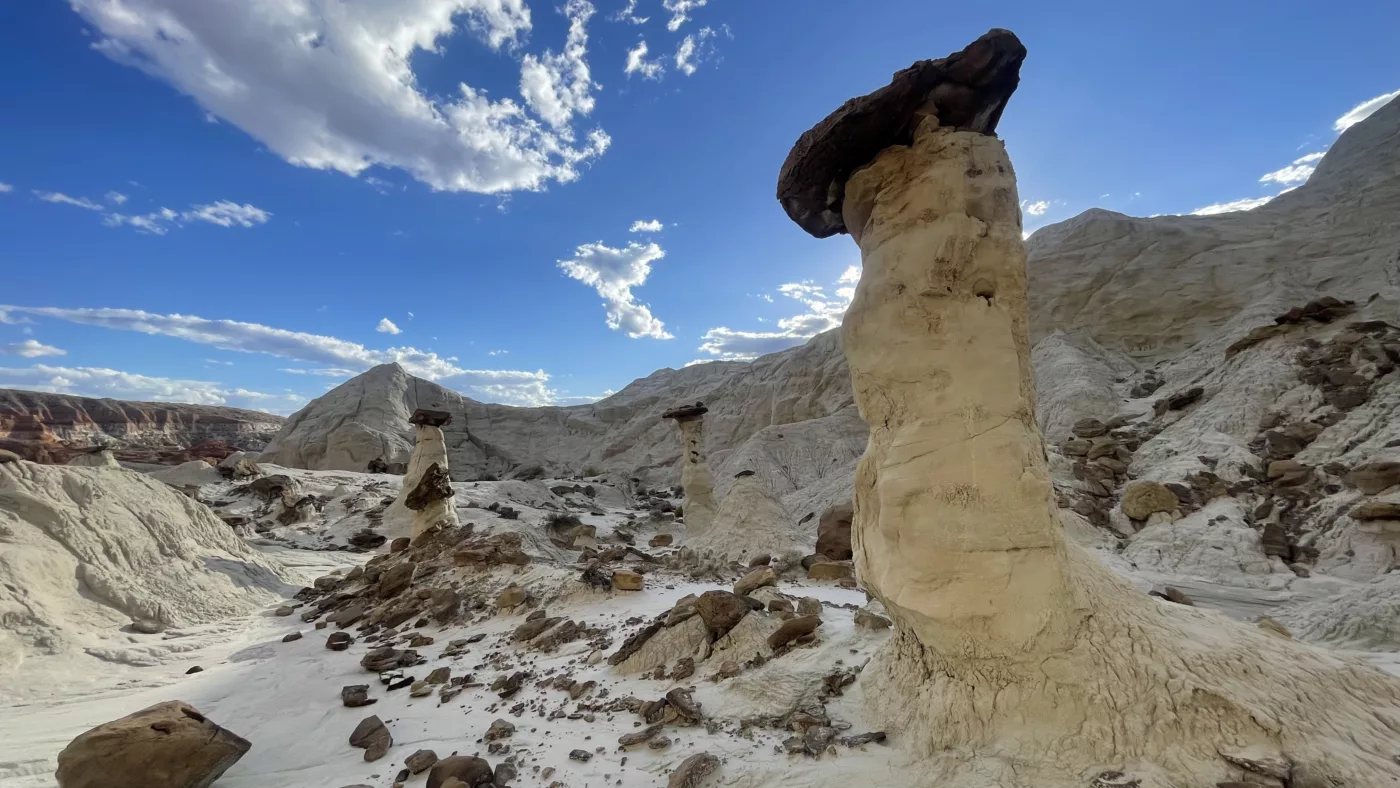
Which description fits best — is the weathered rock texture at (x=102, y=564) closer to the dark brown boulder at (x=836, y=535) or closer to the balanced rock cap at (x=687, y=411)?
the balanced rock cap at (x=687, y=411)

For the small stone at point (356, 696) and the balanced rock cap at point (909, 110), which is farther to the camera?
the small stone at point (356, 696)

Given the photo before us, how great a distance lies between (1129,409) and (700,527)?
11.8 m

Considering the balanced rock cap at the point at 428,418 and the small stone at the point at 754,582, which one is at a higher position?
the balanced rock cap at the point at 428,418

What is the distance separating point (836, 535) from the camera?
9.38 m

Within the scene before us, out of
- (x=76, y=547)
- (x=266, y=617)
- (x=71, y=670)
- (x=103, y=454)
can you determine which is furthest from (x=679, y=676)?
(x=103, y=454)

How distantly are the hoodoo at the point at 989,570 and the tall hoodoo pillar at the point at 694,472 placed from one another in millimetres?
10626

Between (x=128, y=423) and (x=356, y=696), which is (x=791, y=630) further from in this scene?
(x=128, y=423)

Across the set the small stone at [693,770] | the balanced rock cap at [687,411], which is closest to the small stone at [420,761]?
the small stone at [693,770]

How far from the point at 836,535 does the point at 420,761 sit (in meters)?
6.94

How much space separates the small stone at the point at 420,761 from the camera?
3.90 meters

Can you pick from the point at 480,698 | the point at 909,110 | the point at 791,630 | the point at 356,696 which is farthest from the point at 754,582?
the point at 909,110

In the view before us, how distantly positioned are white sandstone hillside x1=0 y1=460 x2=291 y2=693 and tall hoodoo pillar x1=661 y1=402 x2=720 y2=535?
29.4 ft

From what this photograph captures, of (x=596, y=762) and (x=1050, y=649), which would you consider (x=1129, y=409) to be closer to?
(x=1050, y=649)

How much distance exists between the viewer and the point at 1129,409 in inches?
580
